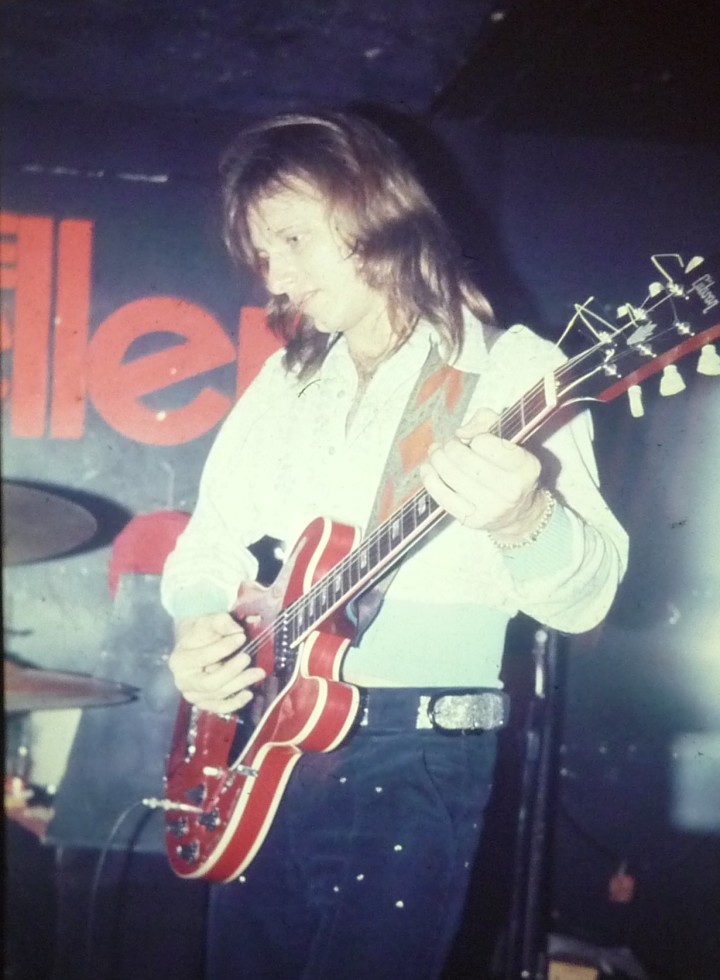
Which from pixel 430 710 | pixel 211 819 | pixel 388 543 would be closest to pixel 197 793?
pixel 211 819

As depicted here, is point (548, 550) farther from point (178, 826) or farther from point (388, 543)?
point (178, 826)

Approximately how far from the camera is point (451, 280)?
3.78 ft

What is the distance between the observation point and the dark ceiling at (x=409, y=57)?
1219mm

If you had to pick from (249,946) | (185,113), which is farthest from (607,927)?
(185,113)

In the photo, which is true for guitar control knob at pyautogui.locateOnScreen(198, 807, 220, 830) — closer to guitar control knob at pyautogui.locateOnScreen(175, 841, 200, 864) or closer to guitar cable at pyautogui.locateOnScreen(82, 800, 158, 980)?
guitar control knob at pyautogui.locateOnScreen(175, 841, 200, 864)

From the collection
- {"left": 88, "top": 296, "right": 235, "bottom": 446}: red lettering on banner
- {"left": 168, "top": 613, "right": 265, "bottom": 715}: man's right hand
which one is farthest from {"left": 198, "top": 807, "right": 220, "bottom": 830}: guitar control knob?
{"left": 88, "top": 296, "right": 235, "bottom": 446}: red lettering on banner

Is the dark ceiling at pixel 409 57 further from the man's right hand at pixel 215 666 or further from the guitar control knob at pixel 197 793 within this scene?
the guitar control knob at pixel 197 793

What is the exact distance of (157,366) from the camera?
153cm

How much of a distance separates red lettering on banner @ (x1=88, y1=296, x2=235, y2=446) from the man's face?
1.32 feet

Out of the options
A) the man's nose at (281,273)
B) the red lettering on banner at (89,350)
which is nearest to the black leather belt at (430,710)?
the man's nose at (281,273)

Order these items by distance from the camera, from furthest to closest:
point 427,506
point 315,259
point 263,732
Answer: point 315,259, point 263,732, point 427,506

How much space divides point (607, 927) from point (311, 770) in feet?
3.63

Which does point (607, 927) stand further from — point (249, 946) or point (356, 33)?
point (356, 33)

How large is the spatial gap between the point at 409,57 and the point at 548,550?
1.03 m
